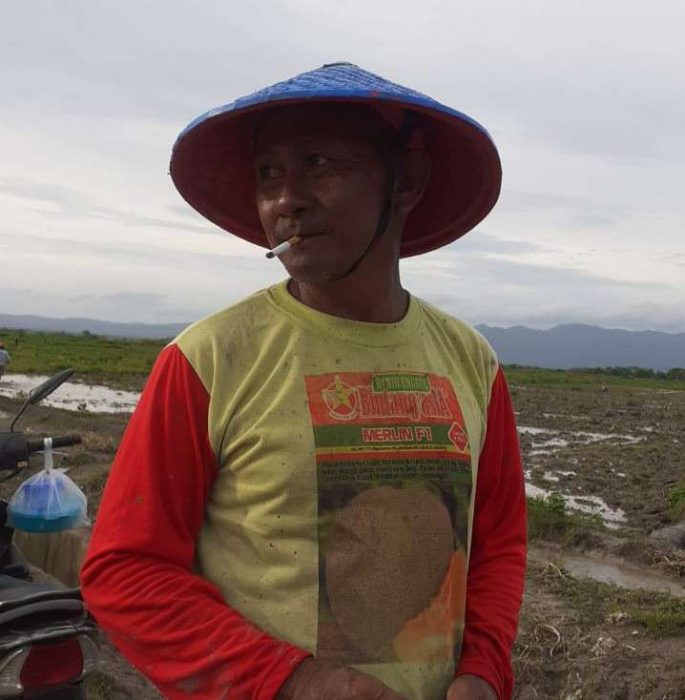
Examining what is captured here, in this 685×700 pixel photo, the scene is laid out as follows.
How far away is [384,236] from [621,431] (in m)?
17.2

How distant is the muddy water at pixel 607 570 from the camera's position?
6.11 meters

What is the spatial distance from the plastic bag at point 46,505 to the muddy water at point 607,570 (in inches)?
171

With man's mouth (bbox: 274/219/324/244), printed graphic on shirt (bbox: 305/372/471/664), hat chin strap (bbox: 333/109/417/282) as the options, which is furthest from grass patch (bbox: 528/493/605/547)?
man's mouth (bbox: 274/219/324/244)

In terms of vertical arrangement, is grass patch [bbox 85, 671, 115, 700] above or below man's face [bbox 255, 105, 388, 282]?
below

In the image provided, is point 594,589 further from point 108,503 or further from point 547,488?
point 547,488

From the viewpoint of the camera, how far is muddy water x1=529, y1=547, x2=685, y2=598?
6113mm

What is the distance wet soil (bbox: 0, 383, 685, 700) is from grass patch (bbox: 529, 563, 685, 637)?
0.02 m

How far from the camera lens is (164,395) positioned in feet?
4.41

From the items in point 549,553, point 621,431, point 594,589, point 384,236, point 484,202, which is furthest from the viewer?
point 621,431

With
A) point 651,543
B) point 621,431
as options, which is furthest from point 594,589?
point 621,431

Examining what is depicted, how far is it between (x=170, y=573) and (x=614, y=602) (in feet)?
13.7

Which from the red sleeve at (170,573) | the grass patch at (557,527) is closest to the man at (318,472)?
the red sleeve at (170,573)

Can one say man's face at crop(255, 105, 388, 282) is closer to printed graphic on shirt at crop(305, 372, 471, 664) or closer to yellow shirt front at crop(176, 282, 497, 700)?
yellow shirt front at crop(176, 282, 497, 700)

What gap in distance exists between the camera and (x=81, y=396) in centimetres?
1983
